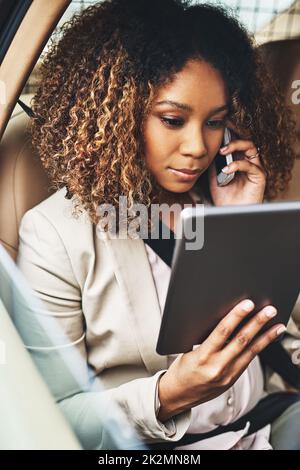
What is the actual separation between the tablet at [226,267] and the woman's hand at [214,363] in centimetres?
2

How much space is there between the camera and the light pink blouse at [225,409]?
1.03m

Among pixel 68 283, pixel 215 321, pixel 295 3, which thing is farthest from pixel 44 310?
pixel 295 3

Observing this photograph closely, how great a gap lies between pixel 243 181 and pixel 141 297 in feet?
1.00

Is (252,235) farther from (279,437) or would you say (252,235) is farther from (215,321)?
(279,437)

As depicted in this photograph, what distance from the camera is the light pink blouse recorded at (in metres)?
1.03

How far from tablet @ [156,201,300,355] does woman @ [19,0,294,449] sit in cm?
3

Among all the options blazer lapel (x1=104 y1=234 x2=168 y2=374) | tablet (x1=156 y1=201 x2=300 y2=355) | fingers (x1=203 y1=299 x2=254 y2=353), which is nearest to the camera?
tablet (x1=156 y1=201 x2=300 y2=355)

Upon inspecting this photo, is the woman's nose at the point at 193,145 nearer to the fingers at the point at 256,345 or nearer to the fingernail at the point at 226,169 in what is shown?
the fingernail at the point at 226,169

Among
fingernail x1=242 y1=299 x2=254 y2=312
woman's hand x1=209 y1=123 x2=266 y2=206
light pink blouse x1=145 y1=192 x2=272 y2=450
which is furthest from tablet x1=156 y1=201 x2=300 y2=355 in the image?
woman's hand x1=209 y1=123 x2=266 y2=206

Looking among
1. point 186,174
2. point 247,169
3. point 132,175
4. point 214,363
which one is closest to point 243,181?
point 247,169

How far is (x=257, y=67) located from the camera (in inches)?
41.2

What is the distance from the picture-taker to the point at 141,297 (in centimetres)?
101

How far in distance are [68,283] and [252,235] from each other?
336 mm

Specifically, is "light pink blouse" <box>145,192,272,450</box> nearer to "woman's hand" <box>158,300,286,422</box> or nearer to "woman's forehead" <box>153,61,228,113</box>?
"woman's hand" <box>158,300,286,422</box>
